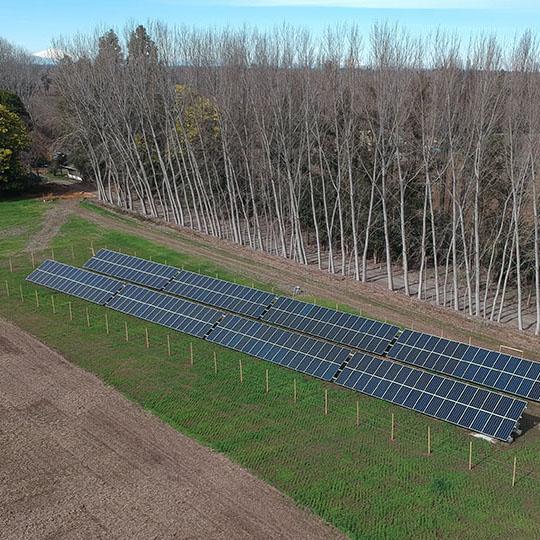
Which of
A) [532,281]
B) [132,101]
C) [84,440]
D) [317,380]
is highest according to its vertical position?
[132,101]

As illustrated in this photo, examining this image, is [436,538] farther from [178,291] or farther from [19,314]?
[19,314]

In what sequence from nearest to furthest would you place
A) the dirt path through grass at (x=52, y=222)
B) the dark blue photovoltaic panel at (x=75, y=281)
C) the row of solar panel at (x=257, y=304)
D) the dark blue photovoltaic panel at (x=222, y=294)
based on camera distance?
1. the row of solar panel at (x=257, y=304)
2. the dark blue photovoltaic panel at (x=222, y=294)
3. the dark blue photovoltaic panel at (x=75, y=281)
4. the dirt path through grass at (x=52, y=222)

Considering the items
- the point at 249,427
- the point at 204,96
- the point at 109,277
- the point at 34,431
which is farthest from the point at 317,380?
the point at 204,96

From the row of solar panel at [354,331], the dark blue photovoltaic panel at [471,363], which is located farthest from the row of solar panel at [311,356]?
the dark blue photovoltaic panel at [471,363]

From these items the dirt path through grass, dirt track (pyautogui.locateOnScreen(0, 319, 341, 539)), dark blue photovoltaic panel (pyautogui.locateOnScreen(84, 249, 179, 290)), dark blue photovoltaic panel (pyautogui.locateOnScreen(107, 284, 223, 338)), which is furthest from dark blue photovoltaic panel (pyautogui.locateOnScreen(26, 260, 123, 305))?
dirt track (pyautogui.locateOnScreen(0, 319, 341, 539))

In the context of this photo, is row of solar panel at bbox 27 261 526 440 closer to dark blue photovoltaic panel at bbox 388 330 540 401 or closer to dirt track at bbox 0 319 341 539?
dark blue photovoltaic panel at bbox 388 330 540 401

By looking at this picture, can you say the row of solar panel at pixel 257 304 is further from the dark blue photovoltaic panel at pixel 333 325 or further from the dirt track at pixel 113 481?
the dirt track at pixel 113 481
